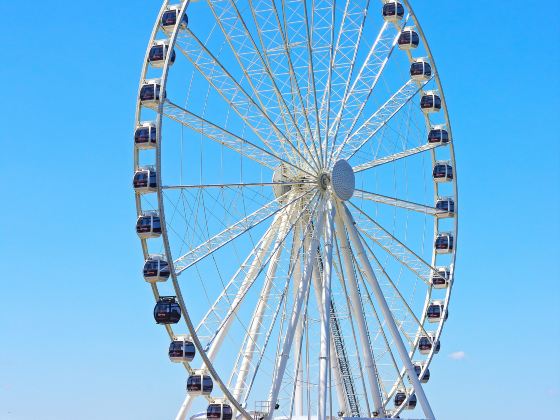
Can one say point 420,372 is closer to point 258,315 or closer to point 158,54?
point 258,315

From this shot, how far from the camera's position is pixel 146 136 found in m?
43.9

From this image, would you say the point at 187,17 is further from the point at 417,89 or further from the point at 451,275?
the point at 451,275

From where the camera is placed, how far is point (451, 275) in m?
56.8

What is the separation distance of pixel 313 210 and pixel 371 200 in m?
4.35

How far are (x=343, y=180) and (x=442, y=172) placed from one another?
8.60 meters

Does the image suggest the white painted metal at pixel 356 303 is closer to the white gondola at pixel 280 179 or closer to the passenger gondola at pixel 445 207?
the white gondola at pixel 280 179

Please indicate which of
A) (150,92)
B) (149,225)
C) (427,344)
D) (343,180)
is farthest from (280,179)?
(427,344)

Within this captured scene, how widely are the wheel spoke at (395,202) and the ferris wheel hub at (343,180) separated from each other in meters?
1.39

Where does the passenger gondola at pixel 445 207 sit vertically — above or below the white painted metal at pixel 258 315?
above

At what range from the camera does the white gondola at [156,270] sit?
43406mm

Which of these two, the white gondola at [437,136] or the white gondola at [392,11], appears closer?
the white gondola at [392,11]

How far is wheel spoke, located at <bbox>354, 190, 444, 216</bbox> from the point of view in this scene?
5210 centimetres

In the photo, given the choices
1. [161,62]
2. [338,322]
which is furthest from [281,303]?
[161,62]

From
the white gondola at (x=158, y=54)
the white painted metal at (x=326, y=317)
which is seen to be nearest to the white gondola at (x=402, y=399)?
the white painted metal at (x=326, y=317)
